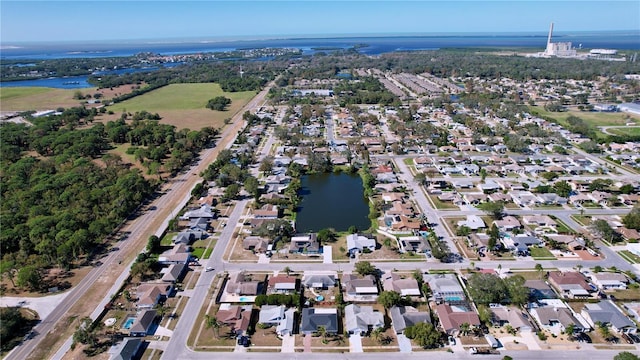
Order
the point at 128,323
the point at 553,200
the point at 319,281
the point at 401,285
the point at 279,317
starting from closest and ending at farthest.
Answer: the point at 279,317 < the point at 128,323 < the point at 401,285 < the point at 319,281 < the point at 553,200

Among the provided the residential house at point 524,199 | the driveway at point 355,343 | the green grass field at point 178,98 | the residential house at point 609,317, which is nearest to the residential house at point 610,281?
the residential house at point 609,317

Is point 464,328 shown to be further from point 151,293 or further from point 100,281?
point 100,281

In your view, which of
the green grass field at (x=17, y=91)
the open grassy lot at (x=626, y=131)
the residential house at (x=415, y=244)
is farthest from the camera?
the green grass field at (x=17, y=91)

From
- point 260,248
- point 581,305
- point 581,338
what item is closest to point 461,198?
point 581,305

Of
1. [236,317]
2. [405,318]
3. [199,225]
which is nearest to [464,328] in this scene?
[405,318]

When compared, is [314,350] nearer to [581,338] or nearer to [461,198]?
[581,338]

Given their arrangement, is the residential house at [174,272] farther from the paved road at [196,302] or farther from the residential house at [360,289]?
the residential house at [360,289]
